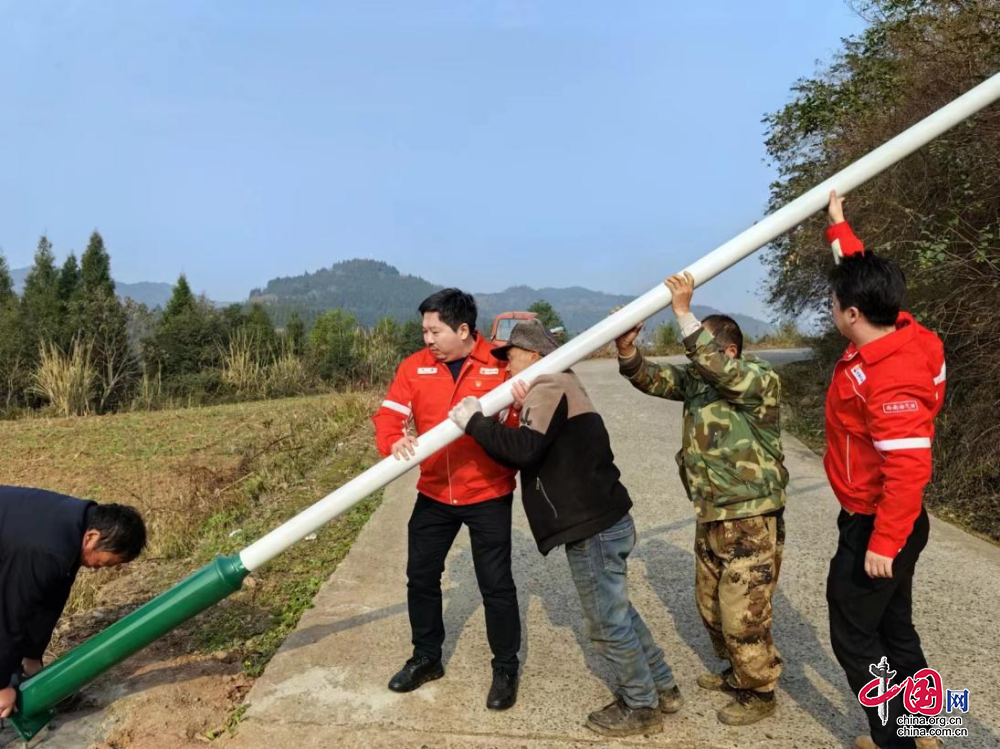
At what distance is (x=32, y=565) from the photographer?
2613 millimetres

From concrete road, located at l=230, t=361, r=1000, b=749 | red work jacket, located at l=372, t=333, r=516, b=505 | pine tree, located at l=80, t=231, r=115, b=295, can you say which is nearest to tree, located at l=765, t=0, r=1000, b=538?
concrete road, located at l=230, t=361, r=1000, b=749

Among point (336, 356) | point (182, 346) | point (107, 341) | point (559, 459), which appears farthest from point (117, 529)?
point (182, 346)

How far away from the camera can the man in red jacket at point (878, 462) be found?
2223 millimetres

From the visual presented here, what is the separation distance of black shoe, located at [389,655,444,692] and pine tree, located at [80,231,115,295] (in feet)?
90.9

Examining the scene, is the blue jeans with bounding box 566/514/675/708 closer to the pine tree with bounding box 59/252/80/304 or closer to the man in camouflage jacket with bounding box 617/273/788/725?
the man in camouflage jacket with bounding box 617/273/788/725

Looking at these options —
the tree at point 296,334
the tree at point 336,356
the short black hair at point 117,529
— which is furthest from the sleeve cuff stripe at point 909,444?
the tree at point 296,334

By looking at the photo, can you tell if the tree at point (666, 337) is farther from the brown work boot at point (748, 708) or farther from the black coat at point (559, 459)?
the black coat at point (559, 459)

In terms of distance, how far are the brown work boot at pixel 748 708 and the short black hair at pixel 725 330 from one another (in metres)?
1.41

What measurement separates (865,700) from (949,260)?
5.00 metres

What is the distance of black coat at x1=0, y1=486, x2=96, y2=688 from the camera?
2.59m

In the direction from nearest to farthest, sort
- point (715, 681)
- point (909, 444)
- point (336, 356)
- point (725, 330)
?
1. point (909, 444)
2. point (725, 330)
3. point (715, 681)
4. point (336, 356)

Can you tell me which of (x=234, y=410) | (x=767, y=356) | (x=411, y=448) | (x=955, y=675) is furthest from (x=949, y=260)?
(x=767, y=356)

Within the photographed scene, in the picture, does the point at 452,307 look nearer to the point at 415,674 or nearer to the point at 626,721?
the point at 415,674

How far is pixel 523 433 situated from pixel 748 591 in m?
1.09
